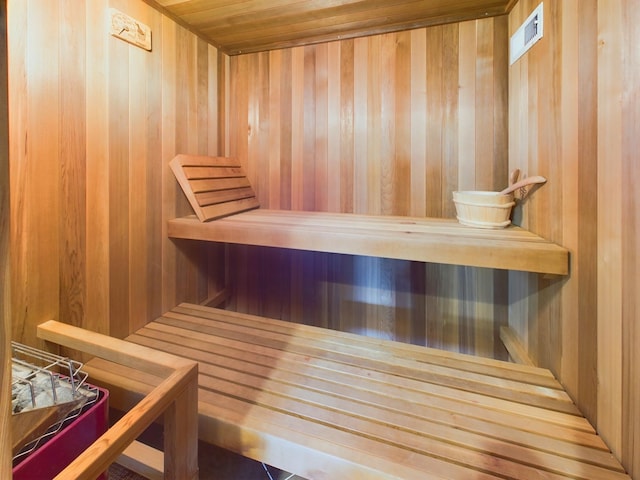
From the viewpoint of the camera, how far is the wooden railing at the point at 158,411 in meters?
0.55

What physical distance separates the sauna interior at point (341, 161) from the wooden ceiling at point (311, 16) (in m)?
0.01

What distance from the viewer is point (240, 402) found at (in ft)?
3.00

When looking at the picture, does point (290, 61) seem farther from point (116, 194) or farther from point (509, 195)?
point (509, 195)

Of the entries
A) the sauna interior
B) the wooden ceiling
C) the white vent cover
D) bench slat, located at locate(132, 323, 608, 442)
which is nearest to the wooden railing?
the sauna interior

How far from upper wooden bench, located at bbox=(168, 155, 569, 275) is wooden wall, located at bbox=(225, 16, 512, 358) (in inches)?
6.8

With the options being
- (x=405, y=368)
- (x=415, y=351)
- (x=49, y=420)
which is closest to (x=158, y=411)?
(x=49, y=420)

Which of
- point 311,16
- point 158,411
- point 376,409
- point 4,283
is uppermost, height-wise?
point 311,16

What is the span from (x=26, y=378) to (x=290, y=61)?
66.7 inches

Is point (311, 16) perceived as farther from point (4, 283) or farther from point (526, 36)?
point (4, 283)

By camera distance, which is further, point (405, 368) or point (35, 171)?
point (405, 368)

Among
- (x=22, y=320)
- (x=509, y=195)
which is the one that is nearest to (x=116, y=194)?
(x=22, y=320)

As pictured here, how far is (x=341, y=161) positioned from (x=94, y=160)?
106cm

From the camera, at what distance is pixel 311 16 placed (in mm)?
1441

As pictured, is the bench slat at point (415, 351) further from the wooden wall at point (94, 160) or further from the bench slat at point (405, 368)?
the wooden wall at point (94, 160)
